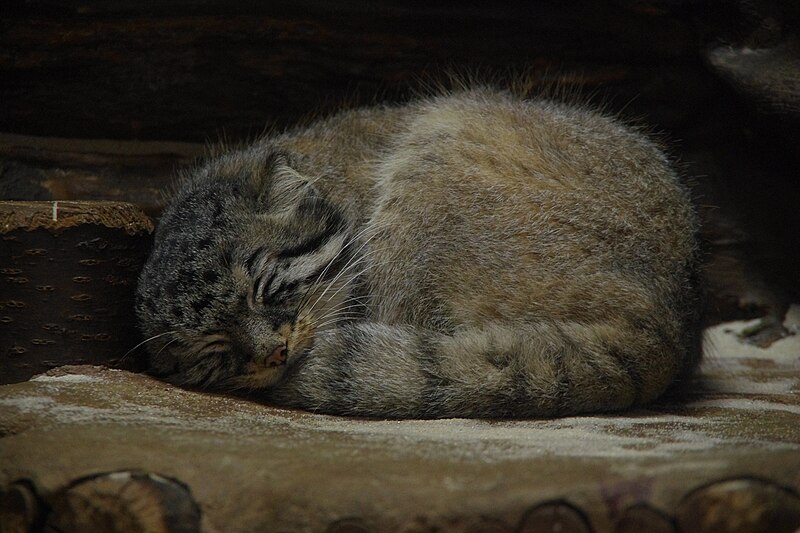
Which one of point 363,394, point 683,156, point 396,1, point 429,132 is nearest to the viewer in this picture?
point 363,394

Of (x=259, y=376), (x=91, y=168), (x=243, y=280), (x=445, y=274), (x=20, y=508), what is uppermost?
(x=91, y=168)

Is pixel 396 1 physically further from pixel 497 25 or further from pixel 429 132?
pixel 429 132

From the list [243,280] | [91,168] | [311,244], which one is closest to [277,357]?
[243,280]

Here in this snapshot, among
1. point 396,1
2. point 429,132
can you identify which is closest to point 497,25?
point 396,1

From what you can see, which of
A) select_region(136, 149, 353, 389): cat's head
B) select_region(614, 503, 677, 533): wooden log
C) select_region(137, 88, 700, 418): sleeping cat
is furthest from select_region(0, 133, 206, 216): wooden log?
select_region(614, 503, 677, 533): wooden log

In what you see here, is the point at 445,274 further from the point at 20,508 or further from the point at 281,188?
the point at 20,508

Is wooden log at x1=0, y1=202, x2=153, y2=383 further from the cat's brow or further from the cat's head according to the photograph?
the cat's brow
